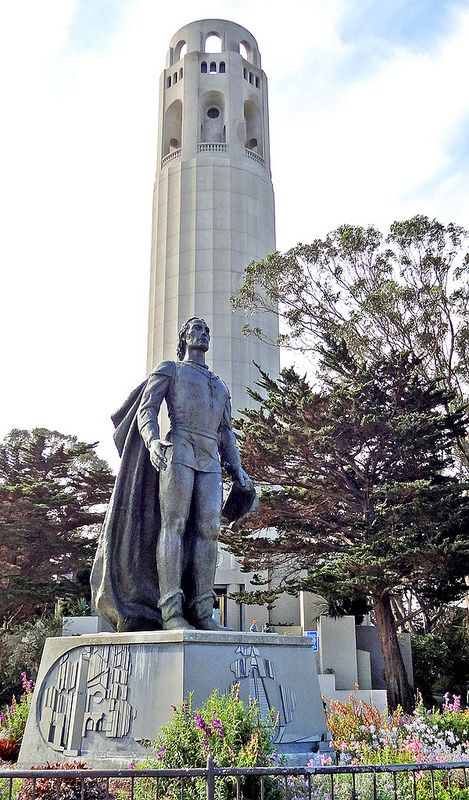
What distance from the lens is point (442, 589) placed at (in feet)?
65.4

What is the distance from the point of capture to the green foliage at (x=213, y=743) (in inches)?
180

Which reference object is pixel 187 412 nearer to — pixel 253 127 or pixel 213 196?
pixel 213 196

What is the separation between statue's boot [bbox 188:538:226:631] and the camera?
6504 mm

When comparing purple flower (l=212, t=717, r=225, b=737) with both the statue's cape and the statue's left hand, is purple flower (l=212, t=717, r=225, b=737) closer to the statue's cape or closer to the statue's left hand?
the statue's cape

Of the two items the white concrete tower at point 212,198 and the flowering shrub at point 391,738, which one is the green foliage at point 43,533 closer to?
the white concrete tower at point 212,198

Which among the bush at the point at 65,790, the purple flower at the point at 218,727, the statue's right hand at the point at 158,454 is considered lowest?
the bush at the point at 65,790

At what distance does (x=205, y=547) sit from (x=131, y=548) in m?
0.67

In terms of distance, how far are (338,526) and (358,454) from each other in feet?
6.69

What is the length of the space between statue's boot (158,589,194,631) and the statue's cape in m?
0.27

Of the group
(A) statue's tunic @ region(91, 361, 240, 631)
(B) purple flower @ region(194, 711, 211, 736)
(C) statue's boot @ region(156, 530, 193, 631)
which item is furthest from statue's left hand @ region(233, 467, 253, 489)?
(B) purple flower @ region(194, 711, 211, 736)

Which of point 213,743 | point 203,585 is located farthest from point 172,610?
point 213,743

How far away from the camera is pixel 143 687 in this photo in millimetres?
5629

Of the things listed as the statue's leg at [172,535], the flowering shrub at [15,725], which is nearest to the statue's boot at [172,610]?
the statue's leg at [172,535]

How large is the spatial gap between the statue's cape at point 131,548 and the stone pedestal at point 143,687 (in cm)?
48
